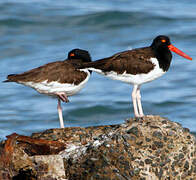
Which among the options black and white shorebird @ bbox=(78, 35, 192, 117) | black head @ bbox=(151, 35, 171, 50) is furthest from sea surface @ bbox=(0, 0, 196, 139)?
black head @ bbox=(151, 35, 171, 50)

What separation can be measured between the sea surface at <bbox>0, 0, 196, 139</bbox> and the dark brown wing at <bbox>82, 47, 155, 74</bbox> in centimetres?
601

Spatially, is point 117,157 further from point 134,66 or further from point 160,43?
point 160,43

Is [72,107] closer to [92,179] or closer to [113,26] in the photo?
[113,26]

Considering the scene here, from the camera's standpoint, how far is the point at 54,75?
8.52 m

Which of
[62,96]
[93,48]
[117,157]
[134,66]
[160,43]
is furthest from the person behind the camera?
[93,48]

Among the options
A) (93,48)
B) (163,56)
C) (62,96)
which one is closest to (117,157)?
(62,96)

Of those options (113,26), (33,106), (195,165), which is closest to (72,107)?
(33,106)

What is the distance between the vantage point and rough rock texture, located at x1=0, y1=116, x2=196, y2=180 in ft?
19.7

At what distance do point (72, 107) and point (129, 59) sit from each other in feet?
29.4

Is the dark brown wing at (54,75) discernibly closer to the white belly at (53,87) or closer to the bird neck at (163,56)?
the white belly at (53,87)

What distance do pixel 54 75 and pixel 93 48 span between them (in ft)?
41.1

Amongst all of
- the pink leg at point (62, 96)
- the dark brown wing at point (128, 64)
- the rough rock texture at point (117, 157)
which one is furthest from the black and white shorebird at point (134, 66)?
the rough rock texture at point (117, 157)

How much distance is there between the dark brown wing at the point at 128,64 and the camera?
8375 mm

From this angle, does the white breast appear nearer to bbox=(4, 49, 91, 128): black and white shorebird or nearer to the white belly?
bbox=(4, 49, 91, 128): black and white shorebird
